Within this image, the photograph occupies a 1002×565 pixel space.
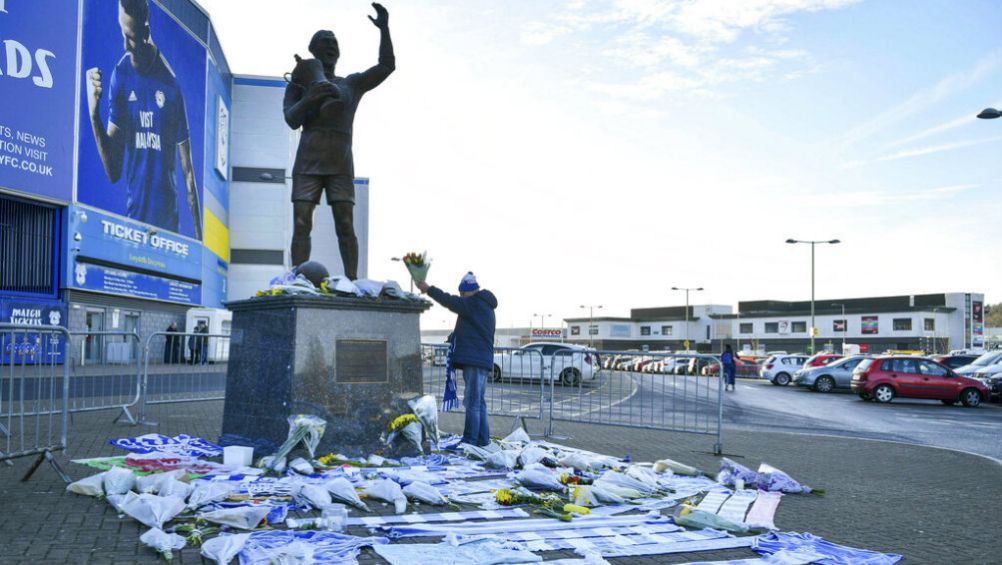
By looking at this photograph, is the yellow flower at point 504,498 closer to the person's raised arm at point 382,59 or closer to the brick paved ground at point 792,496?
the brick paved ground at point 792,496

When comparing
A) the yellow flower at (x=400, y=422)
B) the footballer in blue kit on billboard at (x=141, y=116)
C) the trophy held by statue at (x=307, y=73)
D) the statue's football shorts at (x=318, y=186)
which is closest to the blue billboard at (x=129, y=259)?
the footballer in blue kit on billboard at (x=141, y=116)

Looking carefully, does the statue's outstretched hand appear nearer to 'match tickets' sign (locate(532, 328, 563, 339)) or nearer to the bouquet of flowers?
the bouquet of flowers

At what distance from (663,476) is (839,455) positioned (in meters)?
4.43

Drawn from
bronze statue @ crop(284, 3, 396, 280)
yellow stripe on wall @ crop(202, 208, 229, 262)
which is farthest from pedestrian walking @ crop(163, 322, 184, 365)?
→ yellow stripe on wall @ crop(202, 208, 229, 262)

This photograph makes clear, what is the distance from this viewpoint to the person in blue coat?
8.65 metres

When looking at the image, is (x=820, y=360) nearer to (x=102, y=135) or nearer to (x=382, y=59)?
(x=102, y=135)

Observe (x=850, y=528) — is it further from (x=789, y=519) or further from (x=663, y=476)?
(x=663, y=476)

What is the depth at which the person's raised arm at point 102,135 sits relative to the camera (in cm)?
2820

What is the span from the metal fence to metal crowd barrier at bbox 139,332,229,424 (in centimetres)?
378

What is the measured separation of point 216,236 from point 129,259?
13349 millimetres

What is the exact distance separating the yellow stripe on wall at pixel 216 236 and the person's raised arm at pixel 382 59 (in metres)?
34.0

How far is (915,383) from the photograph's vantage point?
2417cm

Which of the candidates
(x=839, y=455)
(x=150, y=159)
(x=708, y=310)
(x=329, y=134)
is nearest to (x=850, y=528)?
(x=839, y=455)

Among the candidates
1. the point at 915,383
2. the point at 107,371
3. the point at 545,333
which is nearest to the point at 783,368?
the point at 915,383
